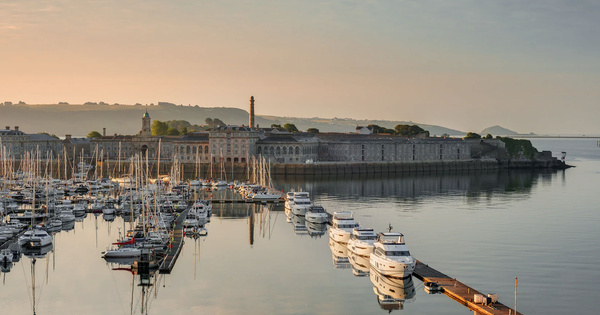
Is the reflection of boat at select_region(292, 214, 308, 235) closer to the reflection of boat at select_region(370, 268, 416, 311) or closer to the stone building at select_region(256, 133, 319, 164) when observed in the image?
the reflection of boat at select_region(370, 268, 416, 311)

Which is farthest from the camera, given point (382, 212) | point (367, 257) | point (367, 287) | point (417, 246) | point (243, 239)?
point (382, 212)

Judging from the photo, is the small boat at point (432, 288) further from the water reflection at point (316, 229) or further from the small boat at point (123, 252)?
the water reflection at point (316, 229)

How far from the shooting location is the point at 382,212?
7344 cm

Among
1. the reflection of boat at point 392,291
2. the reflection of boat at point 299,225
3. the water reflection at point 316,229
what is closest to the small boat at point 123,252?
the reflection of boat at point 392,291

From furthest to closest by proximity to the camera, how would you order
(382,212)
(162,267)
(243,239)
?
1. (382,212)
2. (243,239)
3. (162,267)

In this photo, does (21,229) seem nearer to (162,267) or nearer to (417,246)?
(162,267)

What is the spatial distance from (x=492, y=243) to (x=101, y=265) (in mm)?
26653

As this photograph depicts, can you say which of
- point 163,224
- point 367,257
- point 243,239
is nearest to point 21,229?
point 163,224

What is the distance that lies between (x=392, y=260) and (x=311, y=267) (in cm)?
666

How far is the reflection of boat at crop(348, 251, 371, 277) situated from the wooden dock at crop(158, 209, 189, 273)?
10.5 m

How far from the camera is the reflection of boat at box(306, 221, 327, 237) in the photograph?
2304 inches

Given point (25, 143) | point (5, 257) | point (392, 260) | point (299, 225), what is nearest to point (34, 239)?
point (5, 257)

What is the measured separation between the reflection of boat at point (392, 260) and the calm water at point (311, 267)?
85 cm

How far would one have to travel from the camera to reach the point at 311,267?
4550cm
